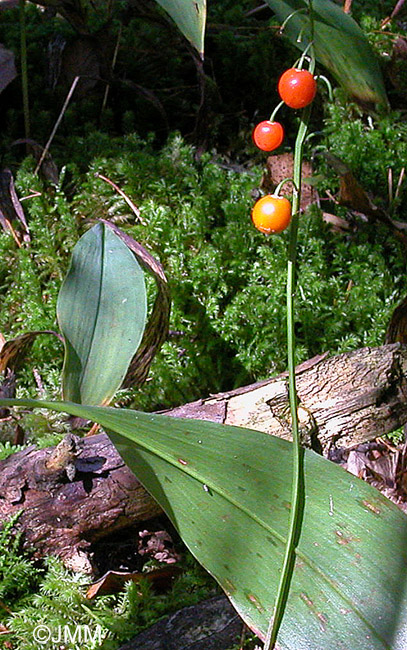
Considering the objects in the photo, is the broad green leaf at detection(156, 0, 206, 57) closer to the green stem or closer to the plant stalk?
the plant stalk

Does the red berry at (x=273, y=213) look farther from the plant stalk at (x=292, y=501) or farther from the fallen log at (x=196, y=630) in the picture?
the fallen log at (x=196, y=630)

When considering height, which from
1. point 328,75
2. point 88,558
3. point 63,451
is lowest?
point 88,558

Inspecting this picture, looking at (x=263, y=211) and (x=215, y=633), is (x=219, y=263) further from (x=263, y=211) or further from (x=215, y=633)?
(x=215, y=633)

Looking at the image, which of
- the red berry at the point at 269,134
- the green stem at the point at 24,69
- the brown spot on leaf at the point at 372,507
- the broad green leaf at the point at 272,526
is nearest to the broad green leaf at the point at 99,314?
the broad green leaf at the point at 272,526

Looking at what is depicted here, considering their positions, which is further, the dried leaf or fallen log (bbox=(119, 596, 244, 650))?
the dried leaf

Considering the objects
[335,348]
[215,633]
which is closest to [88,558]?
[215,633]

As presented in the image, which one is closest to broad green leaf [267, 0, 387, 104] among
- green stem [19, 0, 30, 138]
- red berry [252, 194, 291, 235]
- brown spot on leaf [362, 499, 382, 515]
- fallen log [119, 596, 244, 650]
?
red berry [252, 194, 291, 235]
